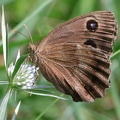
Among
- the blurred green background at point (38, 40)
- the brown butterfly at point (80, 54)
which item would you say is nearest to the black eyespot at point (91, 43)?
the brown butterfly at point (80, 54)

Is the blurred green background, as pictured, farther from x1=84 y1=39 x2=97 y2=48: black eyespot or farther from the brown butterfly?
x1=84 y1=39 x2=97 y2=48: black eyespot

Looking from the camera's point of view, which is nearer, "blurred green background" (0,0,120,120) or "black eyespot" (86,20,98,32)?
"black eyespot" (86,20,98,32)

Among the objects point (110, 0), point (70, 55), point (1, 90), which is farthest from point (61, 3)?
point (70, 55)

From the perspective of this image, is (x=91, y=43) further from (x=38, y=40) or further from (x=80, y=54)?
(x=38, y=40)

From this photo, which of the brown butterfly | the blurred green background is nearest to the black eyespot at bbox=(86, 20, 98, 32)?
the brown butterfly

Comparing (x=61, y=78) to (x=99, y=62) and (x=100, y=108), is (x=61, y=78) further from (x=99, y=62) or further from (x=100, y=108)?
(x=100, y=108)

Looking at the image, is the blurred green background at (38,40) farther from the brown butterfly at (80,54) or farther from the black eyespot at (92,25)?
the black eyespot at (92,25)

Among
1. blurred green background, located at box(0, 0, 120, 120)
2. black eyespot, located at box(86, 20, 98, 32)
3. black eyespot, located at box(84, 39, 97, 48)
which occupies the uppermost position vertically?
black eyespot, located at box(86, 20, 98, 32)
